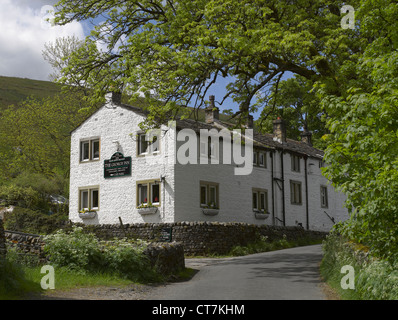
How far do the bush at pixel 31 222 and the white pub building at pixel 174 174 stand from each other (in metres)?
1.74

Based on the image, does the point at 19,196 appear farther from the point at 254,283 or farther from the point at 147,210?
Answer: the point at 254,283

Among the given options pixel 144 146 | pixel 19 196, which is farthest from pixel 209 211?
pixel 19 196

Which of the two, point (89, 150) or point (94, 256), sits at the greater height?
point (89, 150)

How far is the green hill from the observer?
139500mm

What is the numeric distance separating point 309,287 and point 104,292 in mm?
5595

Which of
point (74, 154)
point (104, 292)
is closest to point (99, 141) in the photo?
point (74, 154)

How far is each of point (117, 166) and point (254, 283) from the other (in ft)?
63.3

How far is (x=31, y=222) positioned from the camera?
104 ft

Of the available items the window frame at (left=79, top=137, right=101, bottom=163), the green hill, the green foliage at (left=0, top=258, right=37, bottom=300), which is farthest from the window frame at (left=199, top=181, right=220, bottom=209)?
the green hill

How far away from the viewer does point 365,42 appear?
744 inches

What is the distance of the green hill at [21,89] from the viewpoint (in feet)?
458

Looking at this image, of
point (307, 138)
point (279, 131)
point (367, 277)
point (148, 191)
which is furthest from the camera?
point (307, 138)

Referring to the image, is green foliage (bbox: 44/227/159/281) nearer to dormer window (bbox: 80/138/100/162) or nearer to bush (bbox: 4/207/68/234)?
bush (bbox: 4/207/68/234)

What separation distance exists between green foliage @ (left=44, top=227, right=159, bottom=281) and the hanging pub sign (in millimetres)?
16627
